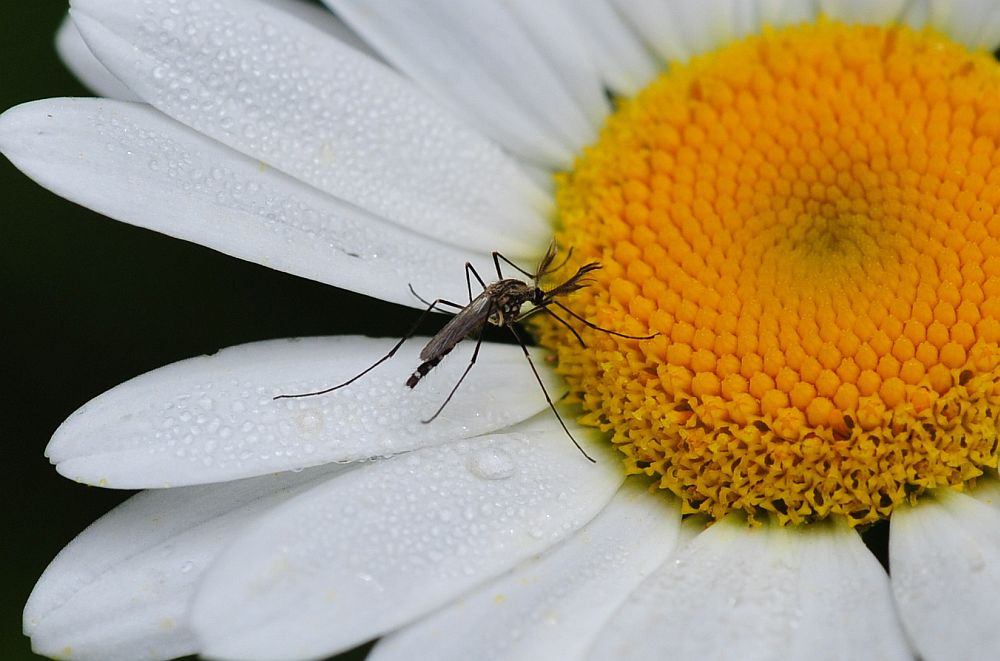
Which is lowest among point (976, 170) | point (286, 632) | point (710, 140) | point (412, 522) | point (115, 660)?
point (115, 660)

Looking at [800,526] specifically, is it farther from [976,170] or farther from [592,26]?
[592,26]

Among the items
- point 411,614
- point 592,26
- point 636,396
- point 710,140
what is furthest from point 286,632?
point 592,26

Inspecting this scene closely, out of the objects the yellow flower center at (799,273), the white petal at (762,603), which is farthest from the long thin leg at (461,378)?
the white petal at (762,603)

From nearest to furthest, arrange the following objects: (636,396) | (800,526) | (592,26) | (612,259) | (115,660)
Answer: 1. (115,660)
2. (800,526)
3. (636,396)
4. (612,259)
5. (592,26)

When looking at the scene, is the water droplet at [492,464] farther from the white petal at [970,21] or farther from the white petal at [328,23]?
the white petal at [970,21]

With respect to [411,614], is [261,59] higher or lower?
higher

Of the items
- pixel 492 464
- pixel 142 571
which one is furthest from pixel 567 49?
pixel 142 571
